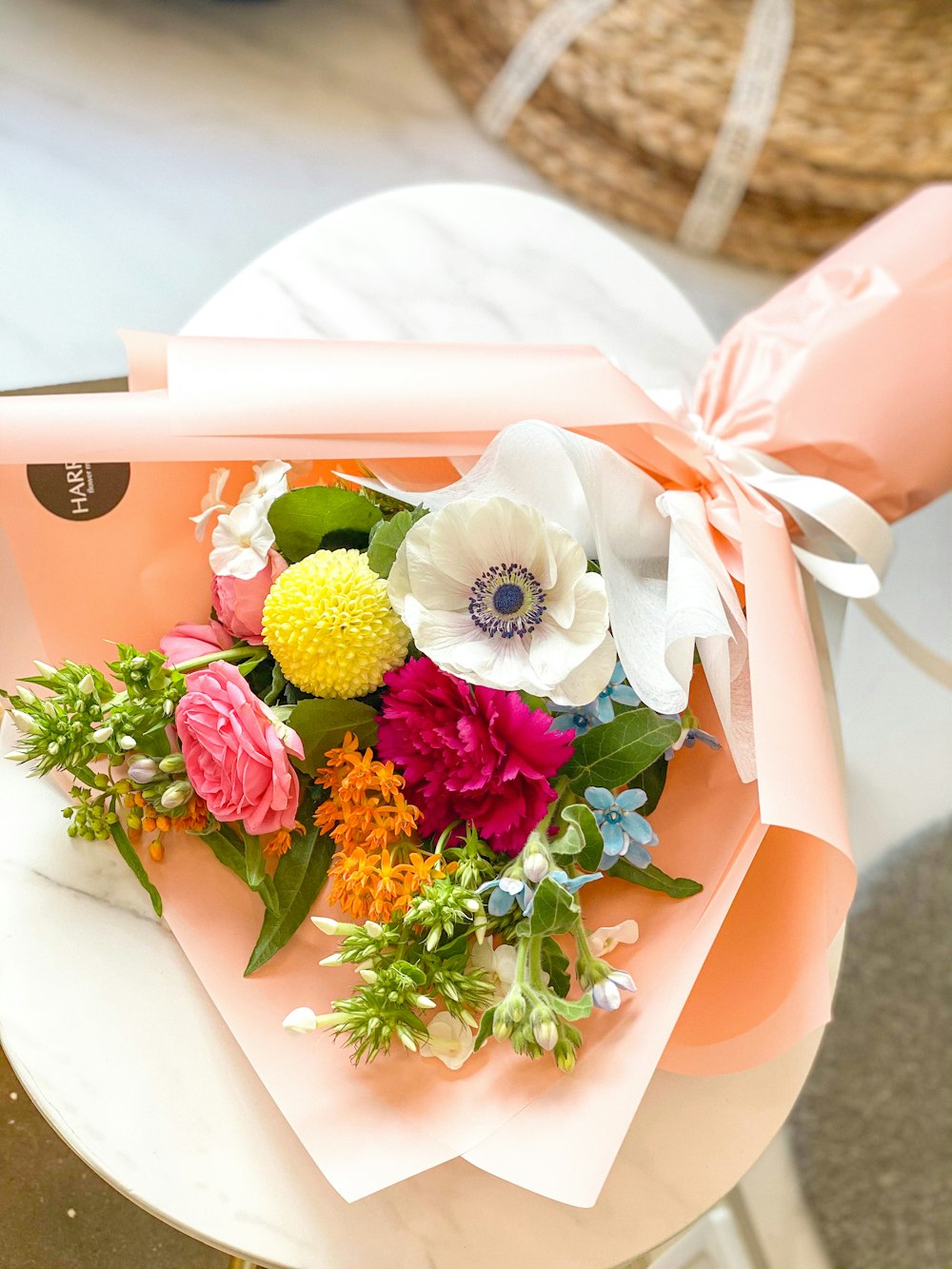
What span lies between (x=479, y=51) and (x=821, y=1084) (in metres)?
1.41

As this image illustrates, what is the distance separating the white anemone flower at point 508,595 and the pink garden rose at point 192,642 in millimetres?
132

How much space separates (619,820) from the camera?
1.96ft

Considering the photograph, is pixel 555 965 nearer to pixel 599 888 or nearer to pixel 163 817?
pixel 599 888

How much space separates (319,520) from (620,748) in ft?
0.70

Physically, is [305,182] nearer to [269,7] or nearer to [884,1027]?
[269,7]

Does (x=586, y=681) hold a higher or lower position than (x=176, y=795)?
higher

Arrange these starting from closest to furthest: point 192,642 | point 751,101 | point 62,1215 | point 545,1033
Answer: point 545,1033 < point 192,642 < point 62,1215 < point 751,101

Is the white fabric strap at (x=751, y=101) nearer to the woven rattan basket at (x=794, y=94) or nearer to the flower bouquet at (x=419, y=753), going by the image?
the woven rattan basket at (x=794, y=94)

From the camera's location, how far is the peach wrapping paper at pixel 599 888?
58 cm

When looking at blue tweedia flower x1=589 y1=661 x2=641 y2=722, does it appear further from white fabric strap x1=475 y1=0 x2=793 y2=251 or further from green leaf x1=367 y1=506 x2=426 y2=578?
white fabric strap x1=475 y1=0 x2=793 y2=251

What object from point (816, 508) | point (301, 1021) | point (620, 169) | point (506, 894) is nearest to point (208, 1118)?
point (301, 1021)

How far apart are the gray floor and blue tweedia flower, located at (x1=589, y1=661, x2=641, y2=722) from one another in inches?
20.3

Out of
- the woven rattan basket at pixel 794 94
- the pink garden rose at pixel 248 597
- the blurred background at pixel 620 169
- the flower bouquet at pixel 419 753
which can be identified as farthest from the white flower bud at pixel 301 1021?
the woven rattan basket at pixel 794 94

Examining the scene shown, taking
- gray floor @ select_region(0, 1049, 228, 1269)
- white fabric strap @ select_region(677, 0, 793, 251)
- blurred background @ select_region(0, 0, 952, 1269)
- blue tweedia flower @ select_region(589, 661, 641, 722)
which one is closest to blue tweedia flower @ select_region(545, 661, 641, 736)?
blue tweedia flower @ select_region(589, 661, 641, 722)
